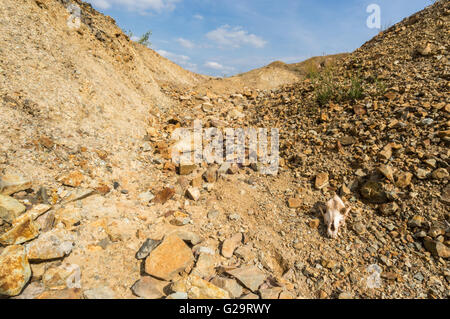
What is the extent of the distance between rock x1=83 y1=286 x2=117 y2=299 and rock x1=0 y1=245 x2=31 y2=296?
55 centimetres

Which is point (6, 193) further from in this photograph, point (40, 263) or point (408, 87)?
point (408, 87)

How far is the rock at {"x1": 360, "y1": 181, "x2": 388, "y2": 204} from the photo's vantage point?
3072 millimetres

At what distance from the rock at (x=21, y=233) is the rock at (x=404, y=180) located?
14.3 ft

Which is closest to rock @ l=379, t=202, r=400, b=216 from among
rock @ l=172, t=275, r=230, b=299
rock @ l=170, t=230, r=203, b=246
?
rock @ l=172, t=275, r=230, b=299

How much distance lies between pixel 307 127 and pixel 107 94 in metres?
4.26

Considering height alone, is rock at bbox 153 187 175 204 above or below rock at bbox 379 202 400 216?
above

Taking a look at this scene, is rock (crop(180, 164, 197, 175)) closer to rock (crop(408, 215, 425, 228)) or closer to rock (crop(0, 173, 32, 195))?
rock (crop(0, 173, 32, 195))

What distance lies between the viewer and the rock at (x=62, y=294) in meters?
2.09

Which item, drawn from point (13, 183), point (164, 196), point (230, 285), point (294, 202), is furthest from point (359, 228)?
point (13, 183)

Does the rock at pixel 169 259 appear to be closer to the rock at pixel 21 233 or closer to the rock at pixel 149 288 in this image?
the rock at pixel 149 288

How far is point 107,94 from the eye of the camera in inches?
194

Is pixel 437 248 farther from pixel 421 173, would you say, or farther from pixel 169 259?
pixel 169 259

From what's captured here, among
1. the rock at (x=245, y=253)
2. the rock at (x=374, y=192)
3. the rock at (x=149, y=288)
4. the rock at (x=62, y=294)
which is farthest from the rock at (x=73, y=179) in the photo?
the rock at (x=374, y=192)

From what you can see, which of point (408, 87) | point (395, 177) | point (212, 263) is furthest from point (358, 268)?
point (408, 87)
